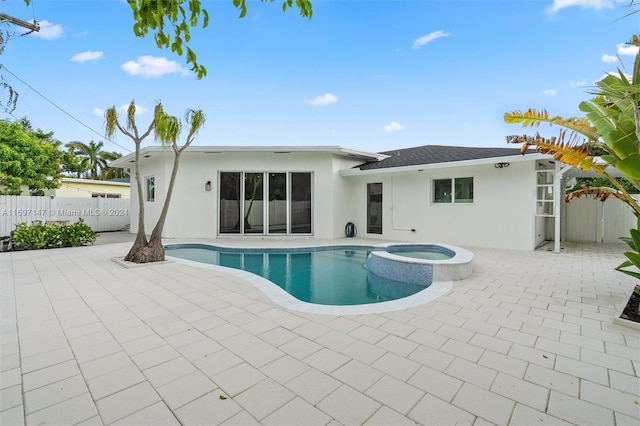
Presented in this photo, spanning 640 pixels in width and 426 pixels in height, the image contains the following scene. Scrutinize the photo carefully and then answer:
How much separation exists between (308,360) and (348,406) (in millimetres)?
708

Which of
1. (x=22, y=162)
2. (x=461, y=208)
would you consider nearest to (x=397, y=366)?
(x=461, y=208)

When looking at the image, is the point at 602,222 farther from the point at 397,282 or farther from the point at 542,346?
the point at 542,346

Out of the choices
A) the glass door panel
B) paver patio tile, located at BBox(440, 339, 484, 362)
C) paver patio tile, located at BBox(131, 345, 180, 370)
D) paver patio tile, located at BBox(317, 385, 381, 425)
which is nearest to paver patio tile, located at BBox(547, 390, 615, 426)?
paver patio tile, located at BBox(440, 339, 484, 362)

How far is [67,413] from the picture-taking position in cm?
209

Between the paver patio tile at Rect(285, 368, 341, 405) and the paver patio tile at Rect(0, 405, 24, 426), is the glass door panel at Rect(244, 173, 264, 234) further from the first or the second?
the paver patio tile at Rect(0, 405, 24, 426)

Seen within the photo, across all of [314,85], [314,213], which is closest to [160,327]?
[314,213]

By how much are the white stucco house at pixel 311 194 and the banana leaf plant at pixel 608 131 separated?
5527mm

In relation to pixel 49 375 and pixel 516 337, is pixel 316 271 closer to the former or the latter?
pixel 516 337

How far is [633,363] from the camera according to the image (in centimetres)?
273

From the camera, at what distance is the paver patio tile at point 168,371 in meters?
2.47

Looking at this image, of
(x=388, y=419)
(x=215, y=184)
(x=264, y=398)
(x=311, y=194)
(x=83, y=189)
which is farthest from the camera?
(x=83, y=189)

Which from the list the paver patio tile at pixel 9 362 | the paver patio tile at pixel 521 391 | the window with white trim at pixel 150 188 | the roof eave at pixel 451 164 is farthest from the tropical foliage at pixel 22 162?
the paver patio tile at pixel 521 391

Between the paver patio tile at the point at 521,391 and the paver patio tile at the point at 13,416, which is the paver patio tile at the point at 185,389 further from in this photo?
the paver patio tile at the point at 521,391

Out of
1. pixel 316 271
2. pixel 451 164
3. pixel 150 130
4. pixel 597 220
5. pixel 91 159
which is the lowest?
pixel 316 271
